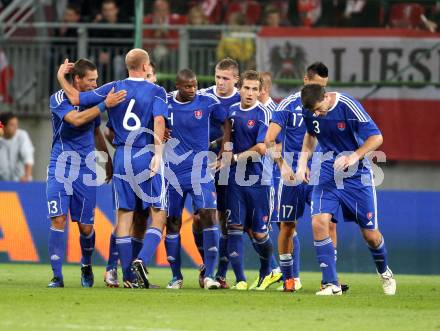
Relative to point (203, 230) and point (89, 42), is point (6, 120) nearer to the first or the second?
point (89, 42)

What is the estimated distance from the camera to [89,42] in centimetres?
2186

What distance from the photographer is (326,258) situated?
12.3 m

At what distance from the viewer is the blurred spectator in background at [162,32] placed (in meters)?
21.2

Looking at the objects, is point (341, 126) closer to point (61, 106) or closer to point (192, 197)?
point (192, 197)

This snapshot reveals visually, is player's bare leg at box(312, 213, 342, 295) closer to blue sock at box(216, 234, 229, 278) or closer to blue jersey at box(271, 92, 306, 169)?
blue jersey at box(271, 92, 306, 169)

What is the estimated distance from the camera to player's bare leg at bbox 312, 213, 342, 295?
12266mm

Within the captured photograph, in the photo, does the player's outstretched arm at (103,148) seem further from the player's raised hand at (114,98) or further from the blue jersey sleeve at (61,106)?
the player's raised hand at (114,98)

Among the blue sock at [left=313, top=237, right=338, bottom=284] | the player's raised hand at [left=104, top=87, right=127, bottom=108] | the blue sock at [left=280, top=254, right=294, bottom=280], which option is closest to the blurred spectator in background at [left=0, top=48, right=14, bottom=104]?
the player's raised hand at [left=104, top=87, right=127, bottom=108]

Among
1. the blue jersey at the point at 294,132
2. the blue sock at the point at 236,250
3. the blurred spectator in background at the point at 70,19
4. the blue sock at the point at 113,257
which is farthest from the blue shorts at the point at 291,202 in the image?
the blurred spectator in background at the point at 70,19

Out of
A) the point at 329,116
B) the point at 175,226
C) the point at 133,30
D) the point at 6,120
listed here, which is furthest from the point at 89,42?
the point at 329,116

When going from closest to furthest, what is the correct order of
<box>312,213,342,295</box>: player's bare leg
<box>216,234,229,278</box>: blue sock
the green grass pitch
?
1. the green grass pitch
2. <box>312,213,342,295</box>: player's bare leg
3. <box>216,234,229,278</box>: blue sock

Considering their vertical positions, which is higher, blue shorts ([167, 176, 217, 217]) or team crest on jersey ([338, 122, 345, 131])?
team crest on jersey ([338, 122, 345, 131])

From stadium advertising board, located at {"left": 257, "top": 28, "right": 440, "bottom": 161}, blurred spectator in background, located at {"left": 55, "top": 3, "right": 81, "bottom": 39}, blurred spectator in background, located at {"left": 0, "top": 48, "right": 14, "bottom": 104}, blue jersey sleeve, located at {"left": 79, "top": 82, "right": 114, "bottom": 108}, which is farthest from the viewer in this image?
blurred spectator in background, located at {"left": 55, "top": 3, "right": 81, "bottom": 39}

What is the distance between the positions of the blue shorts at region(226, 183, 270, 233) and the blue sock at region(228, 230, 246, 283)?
12 centimetres
